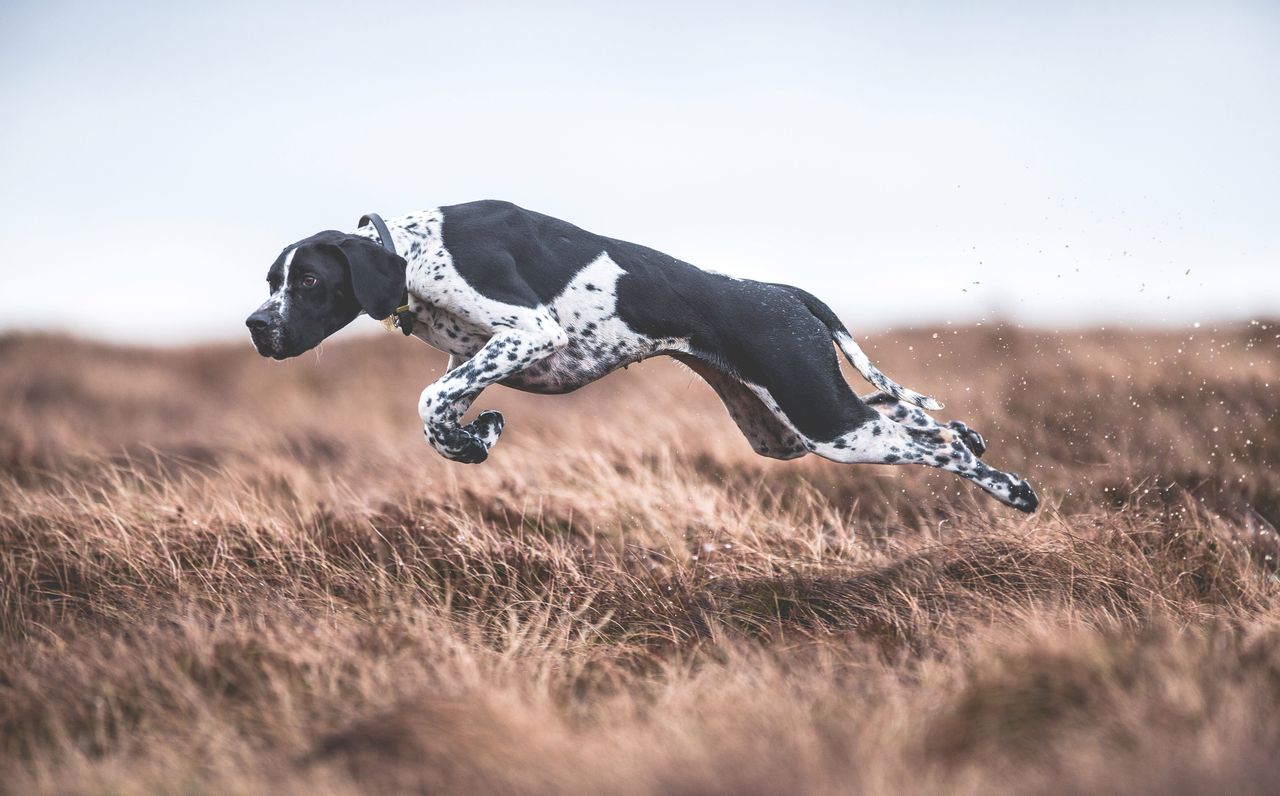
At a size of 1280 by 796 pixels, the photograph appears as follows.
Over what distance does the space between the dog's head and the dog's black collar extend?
9cm

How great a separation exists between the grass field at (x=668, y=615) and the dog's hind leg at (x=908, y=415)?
511mm

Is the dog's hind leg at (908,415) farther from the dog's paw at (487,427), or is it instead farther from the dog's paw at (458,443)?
the dog's paw at (458,443)

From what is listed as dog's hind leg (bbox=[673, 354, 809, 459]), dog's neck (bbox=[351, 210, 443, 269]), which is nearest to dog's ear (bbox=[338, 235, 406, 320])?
dog's neck (bbox=[351, 210, 443, 269])

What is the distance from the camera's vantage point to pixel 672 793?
2.70 metres

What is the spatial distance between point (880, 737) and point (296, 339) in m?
2.73

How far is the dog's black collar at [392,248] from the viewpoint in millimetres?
4535

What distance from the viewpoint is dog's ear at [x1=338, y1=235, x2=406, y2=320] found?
14.2 feet

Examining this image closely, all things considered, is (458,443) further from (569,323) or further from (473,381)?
(569,323)

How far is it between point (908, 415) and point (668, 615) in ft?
4.87

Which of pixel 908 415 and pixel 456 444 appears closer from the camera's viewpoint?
pixel 456 444

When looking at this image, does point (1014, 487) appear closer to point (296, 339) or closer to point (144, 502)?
point (296, 339)

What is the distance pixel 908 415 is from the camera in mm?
5137

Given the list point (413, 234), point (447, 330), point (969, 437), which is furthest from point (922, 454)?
point (413, 234)

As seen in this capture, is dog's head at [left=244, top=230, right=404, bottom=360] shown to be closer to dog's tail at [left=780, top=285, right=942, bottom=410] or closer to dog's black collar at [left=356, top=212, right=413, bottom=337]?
dog's black collar at [left=356, top=212, right=413, bottom=337]
